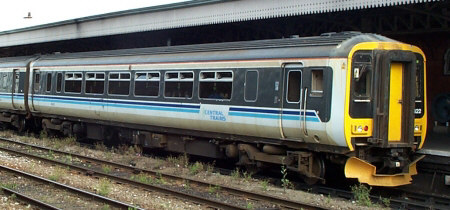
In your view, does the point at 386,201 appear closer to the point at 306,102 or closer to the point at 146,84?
the point at 306,102

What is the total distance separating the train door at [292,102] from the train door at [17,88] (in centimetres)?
1286

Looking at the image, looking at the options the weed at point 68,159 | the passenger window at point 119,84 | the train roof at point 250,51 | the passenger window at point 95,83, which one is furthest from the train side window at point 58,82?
the weed at point 68,159

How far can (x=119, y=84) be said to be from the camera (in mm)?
14016

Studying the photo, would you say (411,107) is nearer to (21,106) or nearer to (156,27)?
(156,27)

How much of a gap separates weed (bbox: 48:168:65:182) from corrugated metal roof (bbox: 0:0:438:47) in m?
5.98

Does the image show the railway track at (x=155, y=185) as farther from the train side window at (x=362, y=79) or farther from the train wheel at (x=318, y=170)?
the train side window at (x=362, y=79)

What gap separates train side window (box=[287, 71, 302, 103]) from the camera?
31.6ft

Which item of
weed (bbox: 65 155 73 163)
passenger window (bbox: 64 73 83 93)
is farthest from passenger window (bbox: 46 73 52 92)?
weed (bbox: 65 155 73 163)

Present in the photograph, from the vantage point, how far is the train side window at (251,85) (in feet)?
34.0

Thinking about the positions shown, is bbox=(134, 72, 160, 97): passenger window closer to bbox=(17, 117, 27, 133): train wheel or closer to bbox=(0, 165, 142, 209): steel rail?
bbox=(0, 165, 142, 209): steel rail

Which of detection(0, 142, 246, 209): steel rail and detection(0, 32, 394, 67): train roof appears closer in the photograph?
detection(0, 142, 246, 209): steel rail

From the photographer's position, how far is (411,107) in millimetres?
9367

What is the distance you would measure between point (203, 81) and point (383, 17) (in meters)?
6.16

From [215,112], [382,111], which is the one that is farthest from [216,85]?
[382,111]
